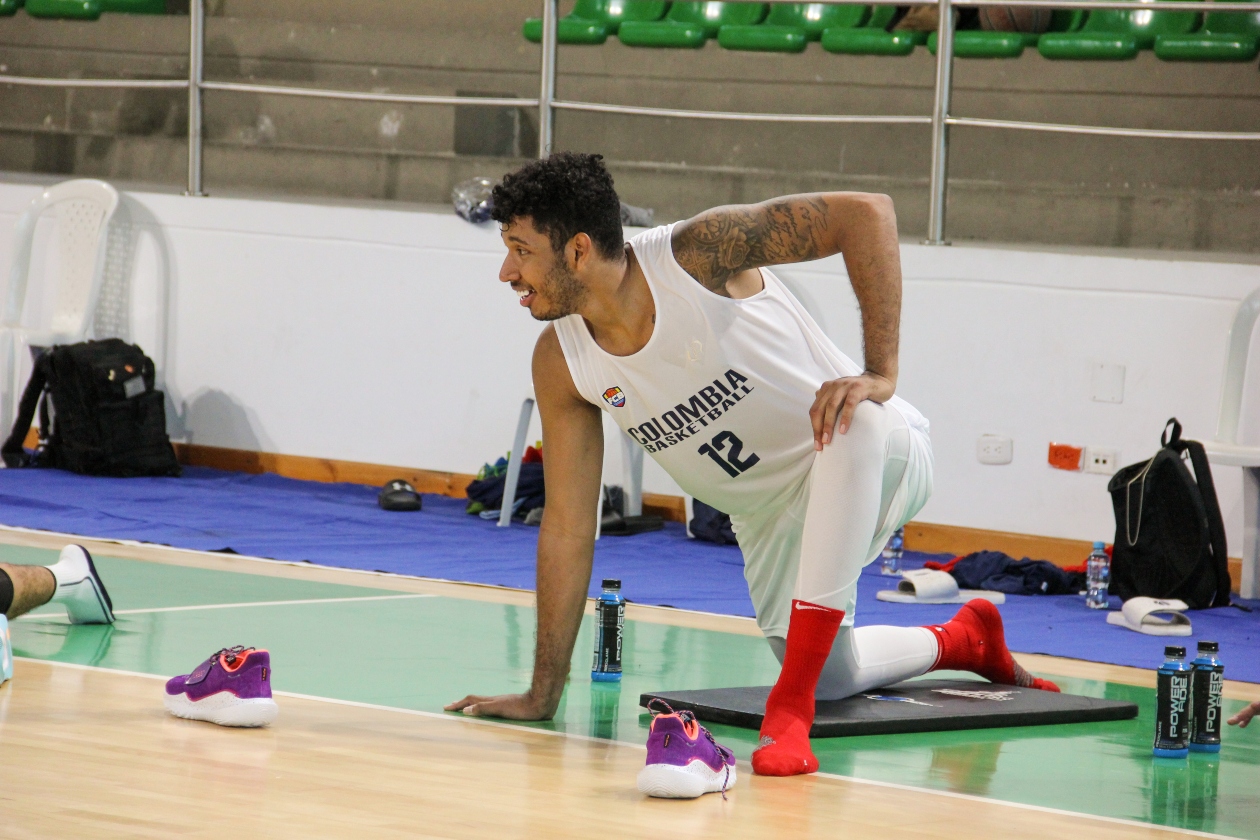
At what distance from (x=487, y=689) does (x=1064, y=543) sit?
3.43 metres

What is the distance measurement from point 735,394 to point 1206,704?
1.21 metres

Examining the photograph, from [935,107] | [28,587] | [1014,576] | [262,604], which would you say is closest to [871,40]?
[935,107]

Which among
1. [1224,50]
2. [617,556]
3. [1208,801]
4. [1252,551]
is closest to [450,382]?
[617,556]

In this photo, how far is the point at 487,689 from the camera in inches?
161

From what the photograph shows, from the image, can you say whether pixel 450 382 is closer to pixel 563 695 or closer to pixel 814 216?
pixel 563 695

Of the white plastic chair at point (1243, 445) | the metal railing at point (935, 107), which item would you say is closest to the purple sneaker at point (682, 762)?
the white plastic chair at point (1243, 445)

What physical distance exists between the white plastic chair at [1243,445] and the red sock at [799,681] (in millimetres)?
3400

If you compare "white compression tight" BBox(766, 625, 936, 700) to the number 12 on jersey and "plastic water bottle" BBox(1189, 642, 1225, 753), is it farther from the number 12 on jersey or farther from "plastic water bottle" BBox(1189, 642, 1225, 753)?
"plastic water bottle" BBox(1189, 642, 1225, 753)

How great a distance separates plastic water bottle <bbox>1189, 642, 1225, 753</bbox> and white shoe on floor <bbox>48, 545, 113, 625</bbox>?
2772mm

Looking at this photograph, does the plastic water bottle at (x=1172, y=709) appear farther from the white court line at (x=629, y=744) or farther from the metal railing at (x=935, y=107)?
the metal railing at (x=935, y=107)

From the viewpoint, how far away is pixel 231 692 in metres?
3.48

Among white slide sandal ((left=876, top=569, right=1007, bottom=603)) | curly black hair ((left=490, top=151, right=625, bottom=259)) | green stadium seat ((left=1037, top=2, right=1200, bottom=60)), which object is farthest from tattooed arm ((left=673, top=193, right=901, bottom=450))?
green stadium seat ((left=1037, top=2, right=1200, bottom=60))

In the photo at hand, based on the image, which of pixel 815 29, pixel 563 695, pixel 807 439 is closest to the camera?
pixel 807 439

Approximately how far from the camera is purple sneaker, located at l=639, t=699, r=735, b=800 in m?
2.99
